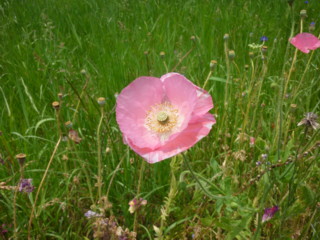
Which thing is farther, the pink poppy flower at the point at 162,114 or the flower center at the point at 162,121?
the flower center at the point at 162,121

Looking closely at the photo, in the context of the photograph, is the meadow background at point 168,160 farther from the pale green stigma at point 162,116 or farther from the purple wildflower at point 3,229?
the pale green stigma at point 162,116

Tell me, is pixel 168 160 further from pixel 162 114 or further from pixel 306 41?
pixel 306 41

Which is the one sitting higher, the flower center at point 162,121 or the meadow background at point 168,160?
the flower center at point 162,121

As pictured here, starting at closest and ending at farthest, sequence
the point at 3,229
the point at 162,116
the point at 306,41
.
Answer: the point at 162,116
the point at 3,229
the point at 306,41

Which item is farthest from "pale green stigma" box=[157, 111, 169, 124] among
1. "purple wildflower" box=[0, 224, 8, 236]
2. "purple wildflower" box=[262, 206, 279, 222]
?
"purple wildflower" box=[0, 224, 8, 236]

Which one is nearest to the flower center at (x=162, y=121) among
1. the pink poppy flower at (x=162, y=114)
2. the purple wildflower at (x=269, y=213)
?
the pink poppy flower at (x=162, y=114)

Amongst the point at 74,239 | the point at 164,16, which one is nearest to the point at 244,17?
the point at 164,16

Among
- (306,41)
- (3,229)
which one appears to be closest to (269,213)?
(306,41)
